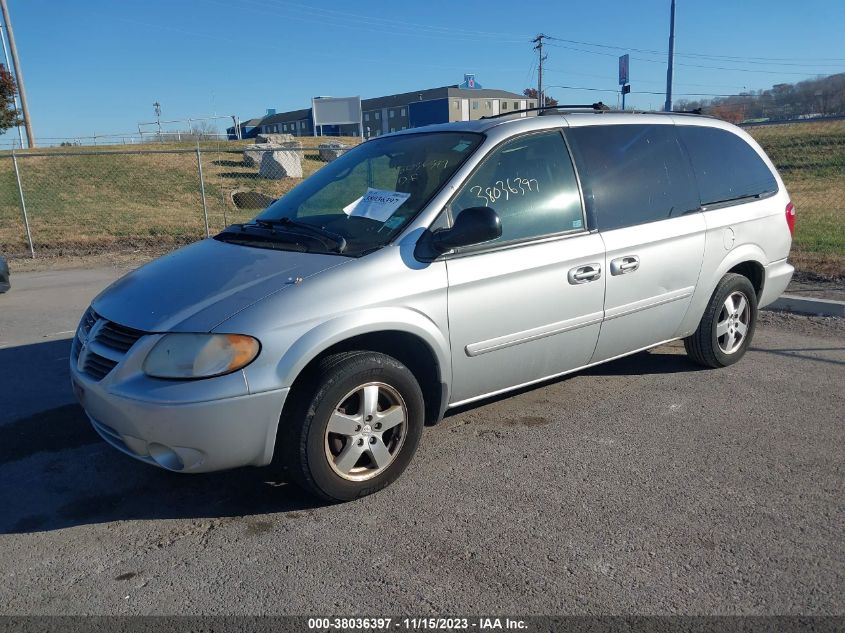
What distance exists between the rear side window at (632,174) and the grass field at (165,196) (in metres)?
4.47

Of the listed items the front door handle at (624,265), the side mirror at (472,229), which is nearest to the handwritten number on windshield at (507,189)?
the side mirror at (472,229)

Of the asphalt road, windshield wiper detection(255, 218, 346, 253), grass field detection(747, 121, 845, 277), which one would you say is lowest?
the asphalt road

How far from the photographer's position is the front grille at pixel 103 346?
10.6ft

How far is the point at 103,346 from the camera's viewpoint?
3354mm

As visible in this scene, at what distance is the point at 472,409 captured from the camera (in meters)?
4.65

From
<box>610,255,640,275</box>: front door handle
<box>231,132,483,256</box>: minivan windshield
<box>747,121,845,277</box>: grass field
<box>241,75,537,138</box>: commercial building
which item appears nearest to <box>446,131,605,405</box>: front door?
<box>610,255,640,275</box>: front door handle

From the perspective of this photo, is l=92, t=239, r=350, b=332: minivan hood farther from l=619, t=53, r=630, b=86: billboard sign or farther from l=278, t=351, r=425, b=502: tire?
l=619, t=53, r=630, b=86: billboard sign

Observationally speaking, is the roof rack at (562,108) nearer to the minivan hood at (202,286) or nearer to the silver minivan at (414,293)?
the silver minivan at (414,293)

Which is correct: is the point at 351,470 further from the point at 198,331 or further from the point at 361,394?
the point at 198,331

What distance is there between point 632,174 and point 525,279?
128cm

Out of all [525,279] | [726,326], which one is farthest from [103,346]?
[726,326]

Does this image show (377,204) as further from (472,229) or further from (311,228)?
(472,229)

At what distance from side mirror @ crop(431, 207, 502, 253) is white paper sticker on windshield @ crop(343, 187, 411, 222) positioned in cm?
42

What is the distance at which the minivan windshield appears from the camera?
3.74m
